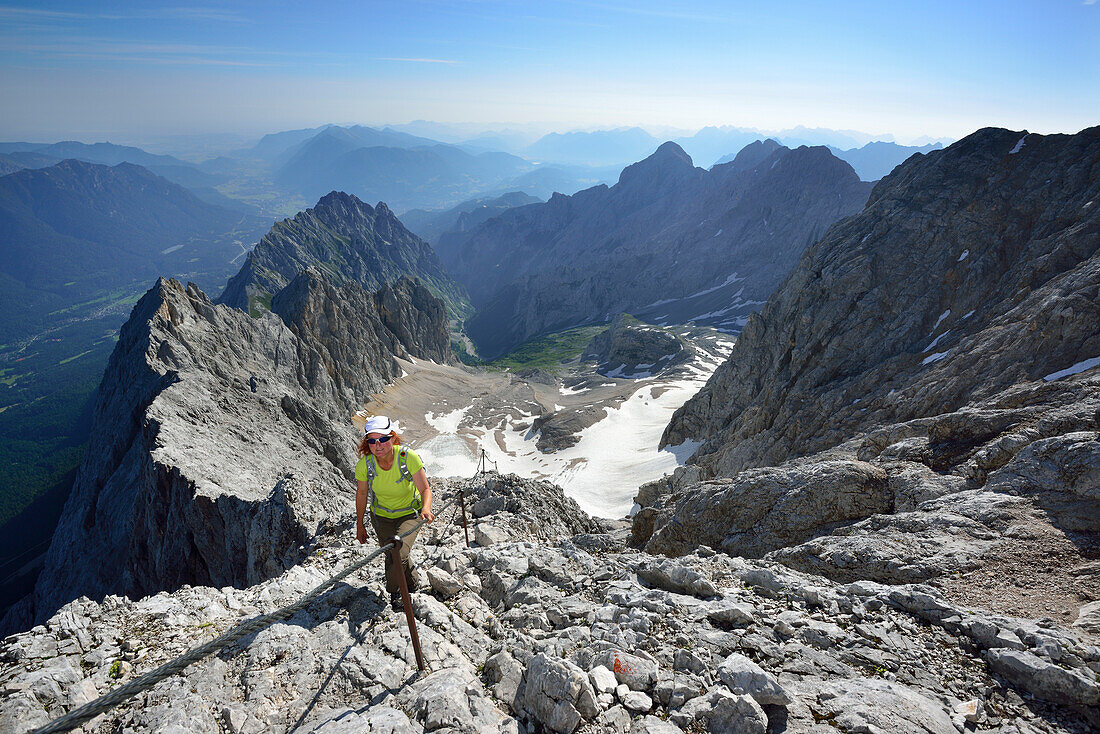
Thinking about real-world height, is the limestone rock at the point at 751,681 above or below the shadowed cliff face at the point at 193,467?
above

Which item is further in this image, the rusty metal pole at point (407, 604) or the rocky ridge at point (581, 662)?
the rusty metal pole at point (407, 604)

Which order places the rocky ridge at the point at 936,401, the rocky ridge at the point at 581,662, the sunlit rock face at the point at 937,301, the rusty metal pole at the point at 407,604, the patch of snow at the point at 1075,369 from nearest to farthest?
1. the rocky ridge at the point at 581,662
2. the rusty metal pole at the point at 407,604
3. the rocky ridge at the point at 936,401
4. the patch of snow at the point at 1075,369
5. the sunlit rock face at the point at 937,301

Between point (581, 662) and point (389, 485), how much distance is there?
179 inches

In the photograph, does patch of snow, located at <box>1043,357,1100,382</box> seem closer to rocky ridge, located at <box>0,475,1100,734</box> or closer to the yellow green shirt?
rocky ridge, located at <box>0,475,1100,734</box>

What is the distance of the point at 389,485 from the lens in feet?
28.3

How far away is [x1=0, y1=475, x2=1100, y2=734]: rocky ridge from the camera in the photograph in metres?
6.31

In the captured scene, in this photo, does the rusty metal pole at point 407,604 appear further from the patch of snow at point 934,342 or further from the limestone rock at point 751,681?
the patch of snow at point 934,342

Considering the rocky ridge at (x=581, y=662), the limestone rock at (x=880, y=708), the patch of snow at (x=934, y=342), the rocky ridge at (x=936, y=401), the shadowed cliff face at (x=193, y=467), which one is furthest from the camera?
the patch of snow at (x=934, y=342)

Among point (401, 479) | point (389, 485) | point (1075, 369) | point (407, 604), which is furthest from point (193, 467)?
point (1075, 369)

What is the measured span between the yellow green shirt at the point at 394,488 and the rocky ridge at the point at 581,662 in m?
2.07

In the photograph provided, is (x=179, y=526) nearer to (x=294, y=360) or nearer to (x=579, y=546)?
(x=579, y=546)

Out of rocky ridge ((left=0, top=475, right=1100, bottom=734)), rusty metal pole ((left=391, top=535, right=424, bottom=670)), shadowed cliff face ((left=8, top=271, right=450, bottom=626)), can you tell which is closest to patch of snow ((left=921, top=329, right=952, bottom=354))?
rocky ridge ((left=0, top=475, right=1100, bottom=734))

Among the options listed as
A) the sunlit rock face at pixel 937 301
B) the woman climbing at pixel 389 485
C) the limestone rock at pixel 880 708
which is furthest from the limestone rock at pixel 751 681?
the sunlit rock face at pixel 937 301

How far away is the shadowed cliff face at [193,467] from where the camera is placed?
2128 centimetres
